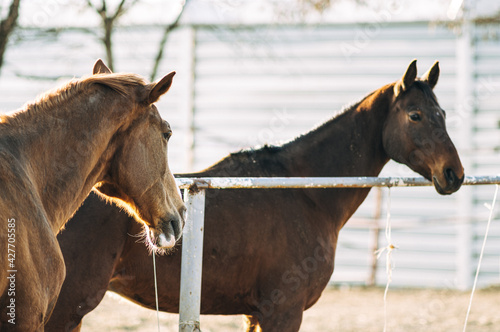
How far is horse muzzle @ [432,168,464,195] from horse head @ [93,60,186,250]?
1.74 metres

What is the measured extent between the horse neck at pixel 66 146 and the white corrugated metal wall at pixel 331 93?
755 cm

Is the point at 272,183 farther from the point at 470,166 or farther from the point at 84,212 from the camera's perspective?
the point at 470,166

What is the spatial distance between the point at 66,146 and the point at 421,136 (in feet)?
7.54

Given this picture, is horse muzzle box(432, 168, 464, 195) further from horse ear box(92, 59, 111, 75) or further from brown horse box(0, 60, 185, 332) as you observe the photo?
horse ear box(92, 59, 111, 75)

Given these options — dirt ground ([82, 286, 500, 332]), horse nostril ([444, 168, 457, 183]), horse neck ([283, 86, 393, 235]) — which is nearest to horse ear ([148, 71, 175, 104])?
horse neck ([283, 86, 393, 235])

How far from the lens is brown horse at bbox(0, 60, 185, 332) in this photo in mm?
2123

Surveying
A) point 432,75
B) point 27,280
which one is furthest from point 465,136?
point 27,280

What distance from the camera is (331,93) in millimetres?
11102

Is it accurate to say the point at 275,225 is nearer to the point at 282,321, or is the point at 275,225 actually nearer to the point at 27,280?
the point at 282,321

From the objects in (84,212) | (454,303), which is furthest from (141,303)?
(454,303)

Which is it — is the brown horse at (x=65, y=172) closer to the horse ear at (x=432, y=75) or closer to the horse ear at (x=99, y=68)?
the horse ear at (x=99, y=68)

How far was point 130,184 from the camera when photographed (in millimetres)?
2621

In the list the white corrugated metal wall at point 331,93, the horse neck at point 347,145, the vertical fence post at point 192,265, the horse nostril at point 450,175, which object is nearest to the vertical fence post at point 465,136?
the white corrugated metal wall at point 331,93

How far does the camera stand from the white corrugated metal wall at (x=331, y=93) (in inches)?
410
